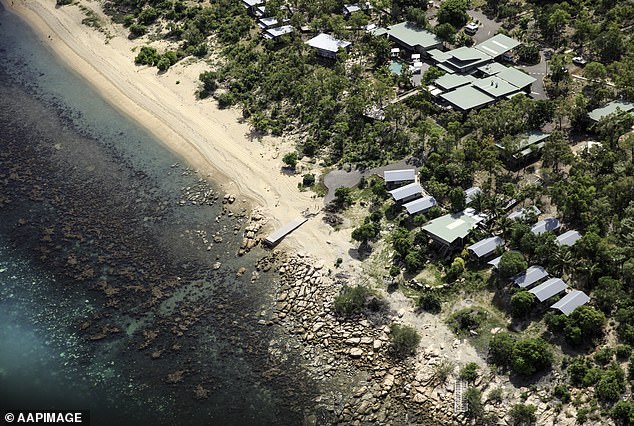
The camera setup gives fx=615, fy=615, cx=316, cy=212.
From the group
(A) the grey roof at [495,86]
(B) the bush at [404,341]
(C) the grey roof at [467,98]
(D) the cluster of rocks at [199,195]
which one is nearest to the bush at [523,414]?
(B) the bush at [404,341]

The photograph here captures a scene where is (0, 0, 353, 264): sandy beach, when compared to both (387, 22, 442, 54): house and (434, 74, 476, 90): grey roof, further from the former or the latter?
(387, 22, 442, 54): house

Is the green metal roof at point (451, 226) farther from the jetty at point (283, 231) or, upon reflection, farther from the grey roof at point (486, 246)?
the jetty at point (283, 231)

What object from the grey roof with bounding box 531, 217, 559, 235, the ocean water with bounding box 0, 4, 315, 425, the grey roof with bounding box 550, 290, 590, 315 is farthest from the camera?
the grey roof with bounding box 531, 217, 559, 235

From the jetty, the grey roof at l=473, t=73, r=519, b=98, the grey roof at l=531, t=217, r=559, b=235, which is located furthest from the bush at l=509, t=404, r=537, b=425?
the grey roof at l=473, t=73, r=519, b=98

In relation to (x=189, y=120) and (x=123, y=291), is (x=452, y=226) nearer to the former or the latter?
(x=123, y=291)

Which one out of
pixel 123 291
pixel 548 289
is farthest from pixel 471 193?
pixel 123 291

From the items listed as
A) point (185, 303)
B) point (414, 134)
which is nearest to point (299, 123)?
point (414, 134)
